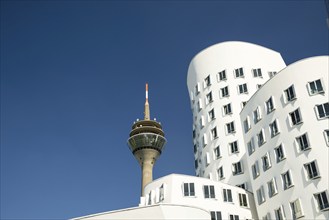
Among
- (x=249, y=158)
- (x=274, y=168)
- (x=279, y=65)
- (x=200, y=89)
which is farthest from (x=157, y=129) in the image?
(x=274, y=168)

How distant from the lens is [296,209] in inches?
A: 1433

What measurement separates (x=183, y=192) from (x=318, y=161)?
15.8 meters

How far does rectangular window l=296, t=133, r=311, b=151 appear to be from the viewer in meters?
37.2

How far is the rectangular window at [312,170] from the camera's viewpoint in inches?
1395

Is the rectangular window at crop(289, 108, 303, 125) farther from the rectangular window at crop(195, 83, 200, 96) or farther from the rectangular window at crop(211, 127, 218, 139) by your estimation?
the rectangular window at crop(195, 83, 200, 96)

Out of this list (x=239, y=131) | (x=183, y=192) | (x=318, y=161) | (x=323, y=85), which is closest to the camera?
(x=318, y=161)

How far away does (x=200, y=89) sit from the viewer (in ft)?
204

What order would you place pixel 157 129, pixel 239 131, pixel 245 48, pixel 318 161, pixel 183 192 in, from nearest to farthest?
pixel 318 161 → pixel 183 192 → pixel 239 131 → pixel 245 48 → pixel 157 129

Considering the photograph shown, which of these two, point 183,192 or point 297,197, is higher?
point 183,192

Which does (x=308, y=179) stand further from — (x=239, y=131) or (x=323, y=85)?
(x=239, y=131)

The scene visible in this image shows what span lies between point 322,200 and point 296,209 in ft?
9.89

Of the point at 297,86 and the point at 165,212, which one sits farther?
the point at 297,86

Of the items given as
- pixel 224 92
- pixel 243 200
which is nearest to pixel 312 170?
pixel 243 200

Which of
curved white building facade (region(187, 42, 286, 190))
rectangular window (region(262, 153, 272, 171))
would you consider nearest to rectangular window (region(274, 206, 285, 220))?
rectangular window (region(262, 153, 272, 171))
